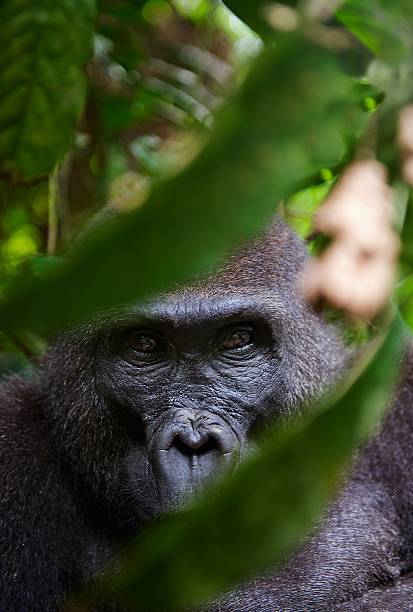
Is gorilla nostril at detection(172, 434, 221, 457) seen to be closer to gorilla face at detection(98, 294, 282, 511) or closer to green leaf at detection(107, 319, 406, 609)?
gorilla face at detection(98, 294, 282, 511)

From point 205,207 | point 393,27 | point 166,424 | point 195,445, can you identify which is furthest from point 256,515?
point 166,424

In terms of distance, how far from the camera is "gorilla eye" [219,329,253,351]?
125 inches

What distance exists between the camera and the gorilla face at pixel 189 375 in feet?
9.32

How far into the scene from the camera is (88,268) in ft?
2.72

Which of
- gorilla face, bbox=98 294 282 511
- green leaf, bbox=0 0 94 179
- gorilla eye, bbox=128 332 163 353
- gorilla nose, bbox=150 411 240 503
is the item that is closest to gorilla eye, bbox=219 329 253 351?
gorilla face, bbox=98 294 282 511

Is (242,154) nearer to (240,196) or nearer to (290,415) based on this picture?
(240,196)

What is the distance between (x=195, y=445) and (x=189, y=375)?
383 millimetres

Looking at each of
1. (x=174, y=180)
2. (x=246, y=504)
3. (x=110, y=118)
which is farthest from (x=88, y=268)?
(x=110, y=118)

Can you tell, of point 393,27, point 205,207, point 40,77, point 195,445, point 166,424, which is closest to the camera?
point 205,207

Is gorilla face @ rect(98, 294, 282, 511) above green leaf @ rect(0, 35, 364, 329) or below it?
below

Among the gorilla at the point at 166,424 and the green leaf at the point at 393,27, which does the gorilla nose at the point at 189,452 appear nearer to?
the gorilla at the point at 166,424

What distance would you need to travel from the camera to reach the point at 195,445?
2742 millimetres

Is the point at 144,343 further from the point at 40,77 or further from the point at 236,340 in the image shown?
the point at 40,77

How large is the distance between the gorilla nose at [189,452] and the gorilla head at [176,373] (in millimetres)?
19
